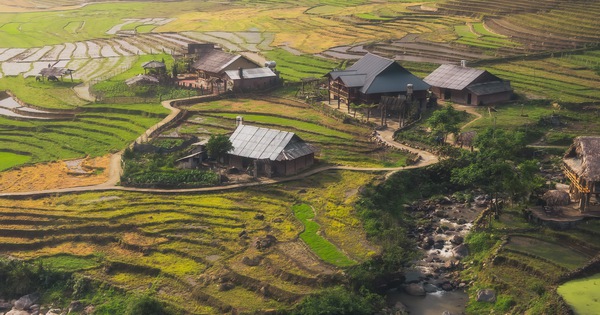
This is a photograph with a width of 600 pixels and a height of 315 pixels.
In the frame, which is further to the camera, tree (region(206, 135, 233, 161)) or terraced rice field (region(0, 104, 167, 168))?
terraced rice field (region(0, 104, 167, 168))

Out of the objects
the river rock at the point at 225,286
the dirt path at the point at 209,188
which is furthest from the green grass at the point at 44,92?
the river rock at the point at 225,286

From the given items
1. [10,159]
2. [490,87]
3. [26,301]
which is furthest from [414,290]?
[10,159]

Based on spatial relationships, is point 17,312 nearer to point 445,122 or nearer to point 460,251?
point 460,251

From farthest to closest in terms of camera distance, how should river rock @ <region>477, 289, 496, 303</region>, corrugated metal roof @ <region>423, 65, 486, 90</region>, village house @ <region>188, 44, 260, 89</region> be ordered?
village house @ <region>188, 44, 260, 89</region> → corrugated metal roof @ <region>423, 65, 486, 90</region> → river rock @ <region>477, 289, 496, 303</region>

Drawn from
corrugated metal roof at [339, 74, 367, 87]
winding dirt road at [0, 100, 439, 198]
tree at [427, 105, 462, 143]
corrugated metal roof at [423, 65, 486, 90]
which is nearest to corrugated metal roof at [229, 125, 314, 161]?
winding dirt road at [0, 100, 439, 198]

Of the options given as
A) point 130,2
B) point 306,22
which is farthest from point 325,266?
point 130,2

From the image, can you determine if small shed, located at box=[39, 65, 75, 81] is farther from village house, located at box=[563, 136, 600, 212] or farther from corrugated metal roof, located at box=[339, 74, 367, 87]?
village house, located at box=[563, 136, 600, 212]

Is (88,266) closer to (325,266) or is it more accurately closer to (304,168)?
(325,266)

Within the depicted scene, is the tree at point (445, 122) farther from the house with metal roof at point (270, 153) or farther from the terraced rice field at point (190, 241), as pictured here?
the house with metal roof at point (270, 153)
